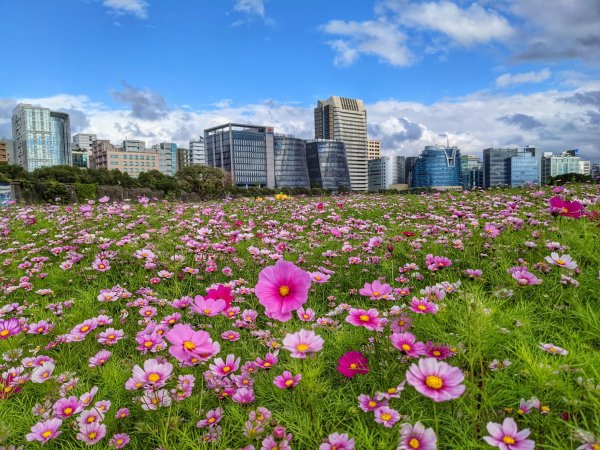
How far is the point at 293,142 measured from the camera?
121 m

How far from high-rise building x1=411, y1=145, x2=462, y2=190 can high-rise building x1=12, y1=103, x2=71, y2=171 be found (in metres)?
119

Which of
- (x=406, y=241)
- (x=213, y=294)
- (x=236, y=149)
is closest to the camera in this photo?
(x=213, y=294)

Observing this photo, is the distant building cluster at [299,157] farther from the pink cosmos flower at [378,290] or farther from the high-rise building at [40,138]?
the pink cosmos flower at [378,290]

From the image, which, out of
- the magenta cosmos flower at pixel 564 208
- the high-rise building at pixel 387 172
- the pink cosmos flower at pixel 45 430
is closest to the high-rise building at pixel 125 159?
the high-rise building at pixel 387 172

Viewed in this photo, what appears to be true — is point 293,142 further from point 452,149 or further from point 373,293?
point 373,293

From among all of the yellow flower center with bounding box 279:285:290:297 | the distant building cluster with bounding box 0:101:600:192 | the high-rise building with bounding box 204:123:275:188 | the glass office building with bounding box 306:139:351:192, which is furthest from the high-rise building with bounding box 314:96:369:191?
the yellow flower center with bounding box 279:285:290:297

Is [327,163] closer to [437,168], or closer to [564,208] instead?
[437,168]

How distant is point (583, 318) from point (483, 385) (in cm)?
101

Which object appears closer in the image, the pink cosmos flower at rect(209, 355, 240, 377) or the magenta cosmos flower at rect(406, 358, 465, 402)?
the magenta cosmos flower at rect(406, 358, 465, 402)

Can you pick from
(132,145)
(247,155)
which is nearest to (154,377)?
(247,155)

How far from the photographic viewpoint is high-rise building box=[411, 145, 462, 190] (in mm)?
130125

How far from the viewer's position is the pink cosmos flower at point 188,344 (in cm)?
112

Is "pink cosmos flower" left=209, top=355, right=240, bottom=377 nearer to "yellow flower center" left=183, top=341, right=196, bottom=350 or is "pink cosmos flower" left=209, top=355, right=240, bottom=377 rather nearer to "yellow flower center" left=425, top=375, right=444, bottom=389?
"yellow flower center" left=183, top=341, right=196, bottom=350

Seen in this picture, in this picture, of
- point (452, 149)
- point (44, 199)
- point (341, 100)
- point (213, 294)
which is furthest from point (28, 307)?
point (341, 100)
